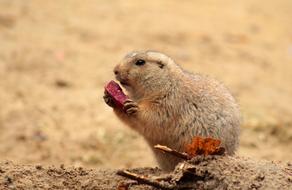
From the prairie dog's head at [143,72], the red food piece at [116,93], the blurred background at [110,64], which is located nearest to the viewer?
the red food piece at [116,93]

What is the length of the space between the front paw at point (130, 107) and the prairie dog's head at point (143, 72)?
208mm

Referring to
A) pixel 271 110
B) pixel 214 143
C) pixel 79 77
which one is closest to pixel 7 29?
pixel 79 77

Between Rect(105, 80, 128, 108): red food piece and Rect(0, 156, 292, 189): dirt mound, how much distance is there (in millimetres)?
630

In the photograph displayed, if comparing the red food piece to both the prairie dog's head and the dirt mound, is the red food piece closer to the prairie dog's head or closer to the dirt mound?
the prairie dog's head

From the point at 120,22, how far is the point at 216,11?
2.16 metres

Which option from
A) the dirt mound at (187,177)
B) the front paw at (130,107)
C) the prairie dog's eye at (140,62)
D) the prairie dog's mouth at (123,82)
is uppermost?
the prairie dog's eye at (140,62)

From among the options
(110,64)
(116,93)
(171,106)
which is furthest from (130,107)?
(110,64)

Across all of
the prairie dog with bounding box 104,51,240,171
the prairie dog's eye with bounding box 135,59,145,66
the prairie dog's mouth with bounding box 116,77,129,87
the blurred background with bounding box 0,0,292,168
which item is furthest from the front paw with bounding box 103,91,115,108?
the blurred background with bounding box 0,0,292,168

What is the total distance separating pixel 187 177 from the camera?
3266 mm

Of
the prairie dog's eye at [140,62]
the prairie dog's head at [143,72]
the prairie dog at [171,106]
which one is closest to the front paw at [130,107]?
the prairie dog at [171,106]

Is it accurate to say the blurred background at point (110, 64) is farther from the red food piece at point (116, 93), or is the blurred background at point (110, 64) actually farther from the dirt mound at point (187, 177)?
the dirt mound at point (187, 177)

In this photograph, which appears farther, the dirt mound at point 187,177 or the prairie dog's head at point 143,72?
the prairie dog's head at point 143,72

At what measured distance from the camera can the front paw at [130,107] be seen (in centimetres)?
422

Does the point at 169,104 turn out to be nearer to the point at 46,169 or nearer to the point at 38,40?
the point at 46,169
